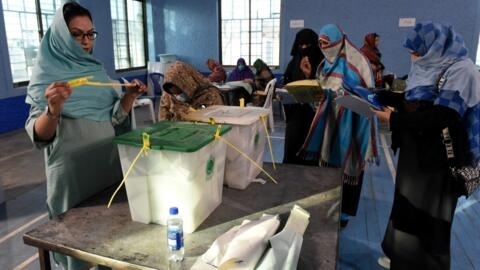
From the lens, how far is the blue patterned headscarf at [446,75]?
4.48 ft

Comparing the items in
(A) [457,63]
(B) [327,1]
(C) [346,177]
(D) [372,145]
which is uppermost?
(B) [327,1]

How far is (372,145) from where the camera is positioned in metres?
2.08

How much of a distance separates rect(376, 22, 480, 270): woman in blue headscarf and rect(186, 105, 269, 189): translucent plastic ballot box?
2.00 ft

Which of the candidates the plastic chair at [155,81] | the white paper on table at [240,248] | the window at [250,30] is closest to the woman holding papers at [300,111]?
the white paper on table at [240,248]

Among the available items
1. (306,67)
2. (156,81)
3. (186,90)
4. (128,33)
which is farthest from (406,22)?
(128,33)

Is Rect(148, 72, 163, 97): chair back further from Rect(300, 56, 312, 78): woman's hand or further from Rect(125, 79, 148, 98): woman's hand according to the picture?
Rect(125, 79, 148, 98): woman's hand

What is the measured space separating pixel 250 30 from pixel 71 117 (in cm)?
674

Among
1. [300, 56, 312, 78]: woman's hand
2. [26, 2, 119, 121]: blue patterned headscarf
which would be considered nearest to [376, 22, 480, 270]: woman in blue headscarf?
[300, 56, 312, 78]: woman's hand

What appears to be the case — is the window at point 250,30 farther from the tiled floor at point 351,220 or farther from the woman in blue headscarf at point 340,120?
the woman in blue headscarf at point 340,120

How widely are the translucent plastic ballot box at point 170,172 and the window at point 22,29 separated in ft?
15.4

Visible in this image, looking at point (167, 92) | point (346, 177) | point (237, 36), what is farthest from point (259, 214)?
point (237, 36)

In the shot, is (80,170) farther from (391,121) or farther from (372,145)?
(372,145)

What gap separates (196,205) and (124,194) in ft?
1.28

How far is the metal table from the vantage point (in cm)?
93
